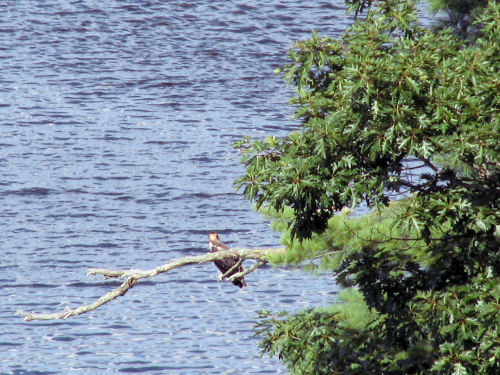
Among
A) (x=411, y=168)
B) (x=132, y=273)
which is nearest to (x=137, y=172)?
(x=132, y=273)

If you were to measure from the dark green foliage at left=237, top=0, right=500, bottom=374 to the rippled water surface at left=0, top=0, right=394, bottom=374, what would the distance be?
9.82 meters

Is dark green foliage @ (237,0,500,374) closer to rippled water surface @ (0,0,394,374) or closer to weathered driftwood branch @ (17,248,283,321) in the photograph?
weathered driftwood branch @ (17,248,283,321)

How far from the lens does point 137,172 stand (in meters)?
45.5

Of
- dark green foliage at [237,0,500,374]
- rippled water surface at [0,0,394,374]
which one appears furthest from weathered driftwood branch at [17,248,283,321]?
rippled water surface at [0,0,394,374]

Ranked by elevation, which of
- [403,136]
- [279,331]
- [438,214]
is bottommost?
[279,331]

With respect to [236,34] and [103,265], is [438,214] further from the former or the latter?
[236,34]

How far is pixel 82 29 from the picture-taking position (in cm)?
6056

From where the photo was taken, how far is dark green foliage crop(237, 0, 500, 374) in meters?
10.6

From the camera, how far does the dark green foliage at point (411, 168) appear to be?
10648 millimetres

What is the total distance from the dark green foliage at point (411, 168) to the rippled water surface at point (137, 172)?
32.2 feet

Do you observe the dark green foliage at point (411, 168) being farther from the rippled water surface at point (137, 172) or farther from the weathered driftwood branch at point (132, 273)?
the rippled water surface at point (137, 172)

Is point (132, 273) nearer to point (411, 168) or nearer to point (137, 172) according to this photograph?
point (411, 168)

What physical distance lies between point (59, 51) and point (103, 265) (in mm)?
24466

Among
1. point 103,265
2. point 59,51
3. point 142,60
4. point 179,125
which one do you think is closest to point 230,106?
point 179,125
